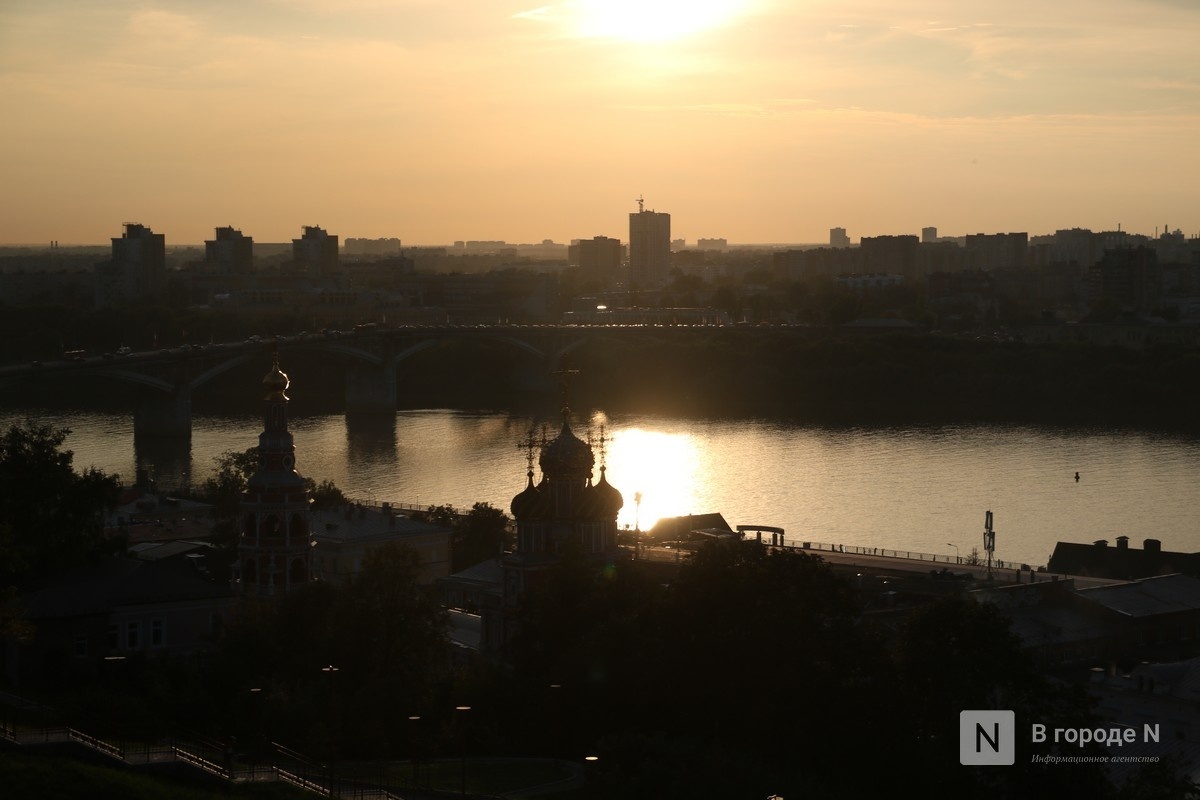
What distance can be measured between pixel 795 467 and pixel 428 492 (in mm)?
6930

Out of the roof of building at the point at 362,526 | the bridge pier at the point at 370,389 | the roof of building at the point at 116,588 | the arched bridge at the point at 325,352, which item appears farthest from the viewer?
the bridge pier at the point at 370,389

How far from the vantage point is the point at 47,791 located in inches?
408

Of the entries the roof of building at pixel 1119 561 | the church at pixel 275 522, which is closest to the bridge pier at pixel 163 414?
the roof of building at pixel 1119 561

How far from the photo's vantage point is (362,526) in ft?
73.2

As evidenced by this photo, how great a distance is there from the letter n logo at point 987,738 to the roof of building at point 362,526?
10397 mm

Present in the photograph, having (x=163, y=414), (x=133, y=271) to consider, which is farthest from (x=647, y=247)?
(x=163, y=414)

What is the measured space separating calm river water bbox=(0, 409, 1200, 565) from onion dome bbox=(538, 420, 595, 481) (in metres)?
5.56

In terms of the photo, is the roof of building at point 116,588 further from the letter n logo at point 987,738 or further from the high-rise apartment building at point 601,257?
the high-rise apartment building at point 601,257

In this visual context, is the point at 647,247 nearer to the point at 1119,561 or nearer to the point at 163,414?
the point at 163,414

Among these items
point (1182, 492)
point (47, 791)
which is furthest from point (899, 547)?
point (47, 791)

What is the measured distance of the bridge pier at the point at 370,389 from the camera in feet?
174

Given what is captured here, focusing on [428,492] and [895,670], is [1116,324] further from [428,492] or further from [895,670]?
[895,670]

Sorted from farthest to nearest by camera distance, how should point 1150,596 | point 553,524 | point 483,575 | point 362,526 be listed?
point 362,526 < point 483,575 < point 1150,596 < point 553,524

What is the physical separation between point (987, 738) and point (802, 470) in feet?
78.8
